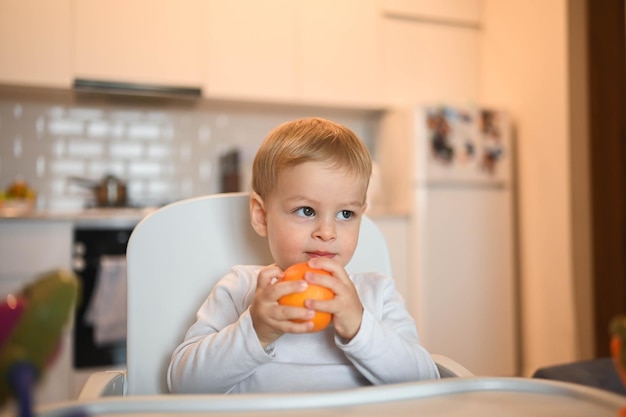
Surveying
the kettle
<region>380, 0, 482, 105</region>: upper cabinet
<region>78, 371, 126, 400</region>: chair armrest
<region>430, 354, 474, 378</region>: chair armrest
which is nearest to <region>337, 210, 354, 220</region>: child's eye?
<region>430, 354, 474, 378</region>: chair armrest

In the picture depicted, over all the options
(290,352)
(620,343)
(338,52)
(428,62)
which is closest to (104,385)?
(290,352)

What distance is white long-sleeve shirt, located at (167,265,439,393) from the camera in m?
0.81

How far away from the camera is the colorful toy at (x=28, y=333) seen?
0.33 metres

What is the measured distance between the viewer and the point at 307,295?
0.70 metres

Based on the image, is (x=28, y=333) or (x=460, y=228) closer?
(x=28, y=333)

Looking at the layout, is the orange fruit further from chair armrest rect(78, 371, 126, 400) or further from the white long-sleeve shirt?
chair armrest rect(78, 371, 126, 400)

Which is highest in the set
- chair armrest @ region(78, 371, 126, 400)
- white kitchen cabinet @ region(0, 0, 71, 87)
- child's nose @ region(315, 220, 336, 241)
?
white kitchen cabinet @ region(0, 0, 71, 87)

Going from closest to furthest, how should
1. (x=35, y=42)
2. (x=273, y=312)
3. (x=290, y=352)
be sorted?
(x=273, y=312) → (x=290, y=352) → (x=35, y=42)

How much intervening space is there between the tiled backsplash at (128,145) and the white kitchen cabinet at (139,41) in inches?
14.1

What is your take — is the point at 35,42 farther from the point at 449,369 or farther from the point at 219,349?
the point at 449,369

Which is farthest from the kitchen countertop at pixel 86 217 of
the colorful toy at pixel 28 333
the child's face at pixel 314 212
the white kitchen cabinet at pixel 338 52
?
the colorful toy at pixel 28 333

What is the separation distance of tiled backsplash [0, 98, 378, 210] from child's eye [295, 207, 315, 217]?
2154 mm

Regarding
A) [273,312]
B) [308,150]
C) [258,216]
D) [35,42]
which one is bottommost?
[273,312]

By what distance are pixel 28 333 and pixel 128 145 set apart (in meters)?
3.06
